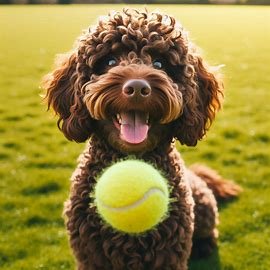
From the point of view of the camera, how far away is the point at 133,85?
3277 millimetres

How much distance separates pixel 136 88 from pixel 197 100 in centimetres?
88

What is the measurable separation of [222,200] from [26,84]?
6.96m

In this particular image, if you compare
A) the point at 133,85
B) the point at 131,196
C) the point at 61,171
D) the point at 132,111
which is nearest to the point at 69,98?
the point at 132,111

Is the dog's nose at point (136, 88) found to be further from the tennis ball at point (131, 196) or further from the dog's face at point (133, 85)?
the tennis ball at point (131, 196)

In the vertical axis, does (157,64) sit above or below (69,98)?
above

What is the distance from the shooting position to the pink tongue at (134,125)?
3512mm

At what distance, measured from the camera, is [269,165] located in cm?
697

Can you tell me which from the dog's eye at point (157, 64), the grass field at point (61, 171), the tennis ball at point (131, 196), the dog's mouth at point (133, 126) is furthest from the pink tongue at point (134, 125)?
the grass field at point (61, 171)

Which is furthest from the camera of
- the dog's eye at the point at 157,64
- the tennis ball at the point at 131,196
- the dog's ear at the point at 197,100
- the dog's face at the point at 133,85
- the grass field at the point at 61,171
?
the grass field at the point at 61,171

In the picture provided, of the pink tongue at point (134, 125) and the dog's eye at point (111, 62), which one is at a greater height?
the dog's eye at point (111, 62)

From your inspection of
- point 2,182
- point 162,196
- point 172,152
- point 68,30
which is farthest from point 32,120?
point 68,30

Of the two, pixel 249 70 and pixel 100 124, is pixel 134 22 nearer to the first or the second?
pixel 100 124

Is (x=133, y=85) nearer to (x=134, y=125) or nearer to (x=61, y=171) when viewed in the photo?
(x=134, y=125)

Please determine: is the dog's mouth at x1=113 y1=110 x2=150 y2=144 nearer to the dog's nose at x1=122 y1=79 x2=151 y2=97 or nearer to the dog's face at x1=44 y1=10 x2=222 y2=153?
the dog's face at x1=44 y1=10 x2=222 y2=153
